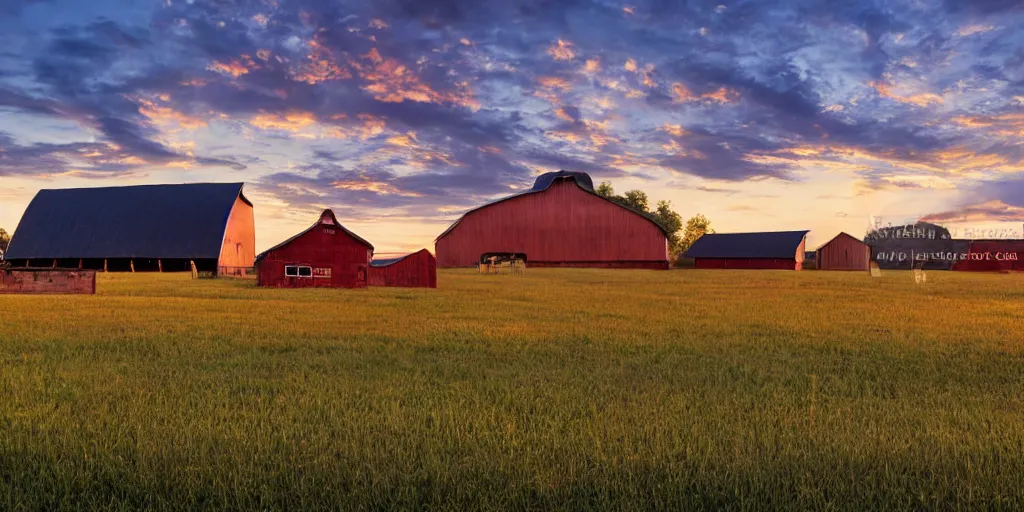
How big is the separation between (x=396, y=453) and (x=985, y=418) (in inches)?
246

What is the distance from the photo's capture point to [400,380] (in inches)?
334

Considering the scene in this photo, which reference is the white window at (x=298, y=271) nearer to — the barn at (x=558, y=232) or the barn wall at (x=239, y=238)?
the barn wall at (x=239, y=238)

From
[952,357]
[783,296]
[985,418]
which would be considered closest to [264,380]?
[985,418]

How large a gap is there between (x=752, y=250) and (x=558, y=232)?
3481cm

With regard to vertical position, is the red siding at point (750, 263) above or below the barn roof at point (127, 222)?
below

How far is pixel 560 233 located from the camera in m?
68.5

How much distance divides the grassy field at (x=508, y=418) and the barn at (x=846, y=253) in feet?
266

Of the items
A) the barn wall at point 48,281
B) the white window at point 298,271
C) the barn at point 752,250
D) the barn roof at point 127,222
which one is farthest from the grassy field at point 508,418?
the barn at point 752,250

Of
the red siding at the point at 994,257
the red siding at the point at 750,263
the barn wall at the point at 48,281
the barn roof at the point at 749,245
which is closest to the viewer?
the barn wall at the point at 48,281

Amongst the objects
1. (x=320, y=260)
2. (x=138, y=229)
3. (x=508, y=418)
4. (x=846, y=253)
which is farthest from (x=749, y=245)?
(x=508, y=418)

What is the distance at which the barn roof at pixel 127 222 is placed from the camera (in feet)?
187

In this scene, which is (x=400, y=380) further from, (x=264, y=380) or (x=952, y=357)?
(x=952, y=357)

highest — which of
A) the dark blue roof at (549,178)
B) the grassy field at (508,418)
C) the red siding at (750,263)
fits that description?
the dark blue roof at (549,178)

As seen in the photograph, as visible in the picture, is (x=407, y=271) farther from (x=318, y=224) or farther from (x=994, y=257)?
(x=994, y=257)
